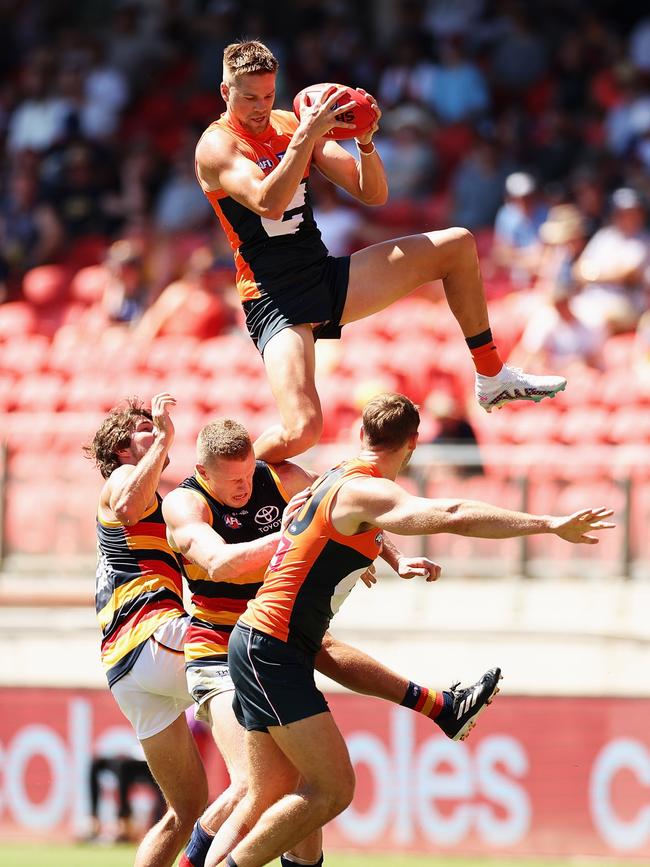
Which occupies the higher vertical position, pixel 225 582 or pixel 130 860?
pixel 225 582

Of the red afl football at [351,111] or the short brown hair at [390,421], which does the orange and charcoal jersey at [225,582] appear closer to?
the short brown hair at [390,421]

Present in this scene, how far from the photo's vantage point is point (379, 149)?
1451 centimetres

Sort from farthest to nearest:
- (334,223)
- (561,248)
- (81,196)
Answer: (81,196) → (334,223) → (561,248)

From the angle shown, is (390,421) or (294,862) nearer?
(390,421)

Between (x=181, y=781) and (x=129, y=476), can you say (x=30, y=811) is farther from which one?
(x=129, y=476)

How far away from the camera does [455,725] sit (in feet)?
24.1

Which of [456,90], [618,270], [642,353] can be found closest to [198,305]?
[456,90]

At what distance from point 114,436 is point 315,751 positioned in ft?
5.74

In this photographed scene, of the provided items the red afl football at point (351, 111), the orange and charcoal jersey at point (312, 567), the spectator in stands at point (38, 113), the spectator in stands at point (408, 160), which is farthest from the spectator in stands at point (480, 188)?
the orange and charcoal jersey at point (312, 567)

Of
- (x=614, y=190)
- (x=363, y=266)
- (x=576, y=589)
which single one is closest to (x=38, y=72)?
(x=614, y=190)

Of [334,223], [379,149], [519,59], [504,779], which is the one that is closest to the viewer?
[504,779]

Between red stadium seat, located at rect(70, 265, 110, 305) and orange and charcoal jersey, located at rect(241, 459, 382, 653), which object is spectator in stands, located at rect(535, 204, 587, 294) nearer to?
red stadium seat, located at rect(70, 265, 110, 305)

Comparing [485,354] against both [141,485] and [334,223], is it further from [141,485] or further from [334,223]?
[334,223]

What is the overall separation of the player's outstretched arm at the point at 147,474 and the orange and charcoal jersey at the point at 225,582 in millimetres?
168
